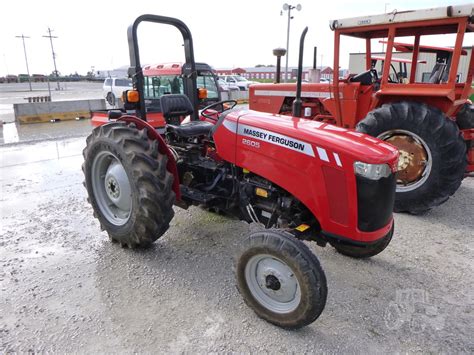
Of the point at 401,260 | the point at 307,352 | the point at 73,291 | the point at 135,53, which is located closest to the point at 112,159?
the point at 135,53

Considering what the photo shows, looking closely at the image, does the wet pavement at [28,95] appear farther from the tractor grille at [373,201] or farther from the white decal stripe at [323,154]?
the tractor grille at [373,201]

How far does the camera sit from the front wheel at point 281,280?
1.99 m

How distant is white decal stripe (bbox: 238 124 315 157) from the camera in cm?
224

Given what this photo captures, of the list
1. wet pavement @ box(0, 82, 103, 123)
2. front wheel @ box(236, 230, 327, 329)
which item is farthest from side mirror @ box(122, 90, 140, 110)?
wet pavement @ box(0, 82, 103, 123)

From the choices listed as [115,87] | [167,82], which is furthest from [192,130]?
[115,87]

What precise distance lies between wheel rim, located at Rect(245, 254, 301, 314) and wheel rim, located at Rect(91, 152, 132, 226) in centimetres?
132

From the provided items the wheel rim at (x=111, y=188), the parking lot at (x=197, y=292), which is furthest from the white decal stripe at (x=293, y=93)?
the wheel rim at (x=111, y=188)

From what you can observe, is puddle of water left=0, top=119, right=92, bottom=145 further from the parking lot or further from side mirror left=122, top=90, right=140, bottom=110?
side mirror left=122, top=90, right=140, bottom=110

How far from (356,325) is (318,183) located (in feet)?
2.98

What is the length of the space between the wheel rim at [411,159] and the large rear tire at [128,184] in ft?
8.93

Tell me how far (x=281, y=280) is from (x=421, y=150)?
2746 millimetres

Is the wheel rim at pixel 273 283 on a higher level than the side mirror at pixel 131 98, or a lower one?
lower

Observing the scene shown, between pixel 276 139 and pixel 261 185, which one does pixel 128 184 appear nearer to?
pixel 261 185

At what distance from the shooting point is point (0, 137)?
849 cm
